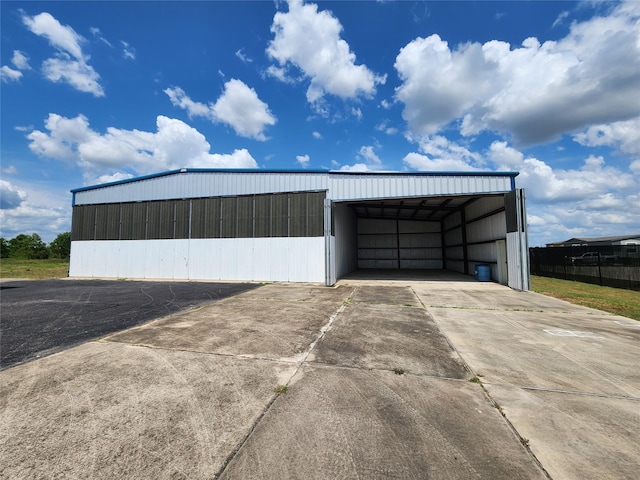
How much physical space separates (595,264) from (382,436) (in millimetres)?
21153

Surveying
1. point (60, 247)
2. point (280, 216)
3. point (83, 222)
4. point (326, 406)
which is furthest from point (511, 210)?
point (60, 247)

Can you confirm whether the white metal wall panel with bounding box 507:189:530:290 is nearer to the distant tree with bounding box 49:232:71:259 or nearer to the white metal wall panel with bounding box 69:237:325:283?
the white metal wall panel with bounding box 69:237:325:283

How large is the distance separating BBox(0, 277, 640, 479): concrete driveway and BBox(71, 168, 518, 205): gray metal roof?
9241 mm

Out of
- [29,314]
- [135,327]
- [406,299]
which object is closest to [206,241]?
[29,314]

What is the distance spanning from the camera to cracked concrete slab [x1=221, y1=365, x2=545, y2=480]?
2334 mm

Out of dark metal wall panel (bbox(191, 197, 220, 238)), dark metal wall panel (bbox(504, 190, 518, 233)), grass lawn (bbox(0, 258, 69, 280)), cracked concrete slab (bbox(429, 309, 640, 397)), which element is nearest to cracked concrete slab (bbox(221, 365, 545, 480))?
cracked concrete slab (bbox(429, 309, 640, 397))

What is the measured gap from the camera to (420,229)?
27578 mm

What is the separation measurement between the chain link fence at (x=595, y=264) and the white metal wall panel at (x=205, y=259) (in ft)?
52.6

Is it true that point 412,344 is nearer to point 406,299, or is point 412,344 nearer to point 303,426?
point 303,426

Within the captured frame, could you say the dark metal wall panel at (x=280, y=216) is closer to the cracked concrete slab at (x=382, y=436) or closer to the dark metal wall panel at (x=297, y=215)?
the dark metal wall panel at (x=297, y=215)

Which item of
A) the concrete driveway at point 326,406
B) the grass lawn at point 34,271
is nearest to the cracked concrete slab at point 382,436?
the concrete driveway at point 326,406

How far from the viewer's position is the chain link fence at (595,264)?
45.8 feet

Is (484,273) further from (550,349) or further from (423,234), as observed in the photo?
(550,349)

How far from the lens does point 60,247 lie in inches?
2734
